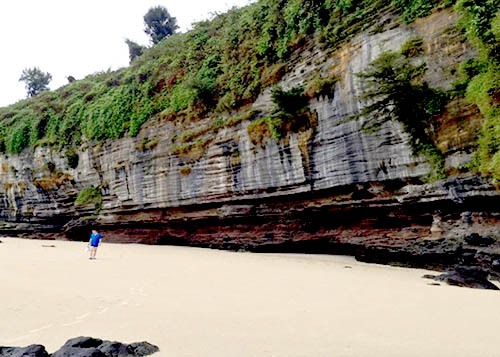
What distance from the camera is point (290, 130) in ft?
39.9

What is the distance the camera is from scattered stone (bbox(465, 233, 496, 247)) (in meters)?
7.74

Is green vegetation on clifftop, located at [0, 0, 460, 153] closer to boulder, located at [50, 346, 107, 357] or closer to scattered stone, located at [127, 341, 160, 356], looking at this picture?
scattered stone, located at [127, 341, 160, 356]

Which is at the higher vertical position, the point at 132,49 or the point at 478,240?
the point at 132,49

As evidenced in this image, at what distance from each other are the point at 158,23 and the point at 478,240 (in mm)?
39585

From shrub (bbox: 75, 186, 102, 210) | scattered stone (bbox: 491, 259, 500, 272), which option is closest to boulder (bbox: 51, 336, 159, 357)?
scattered stone (bbox: 491, 259, 500, 272)

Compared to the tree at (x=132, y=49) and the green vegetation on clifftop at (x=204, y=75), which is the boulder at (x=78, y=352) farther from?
the tree at (x=132, y=49)

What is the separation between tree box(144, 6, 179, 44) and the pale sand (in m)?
36.7

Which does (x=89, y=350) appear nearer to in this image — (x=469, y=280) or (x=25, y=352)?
(x=25, y=352)

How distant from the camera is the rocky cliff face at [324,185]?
858 centimetres

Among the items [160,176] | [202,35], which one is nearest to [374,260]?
[160,176]

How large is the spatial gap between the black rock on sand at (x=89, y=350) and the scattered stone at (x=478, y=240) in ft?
26.2

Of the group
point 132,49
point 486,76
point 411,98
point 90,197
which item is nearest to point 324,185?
point 411,98

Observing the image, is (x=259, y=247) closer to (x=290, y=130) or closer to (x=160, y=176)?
(x=290, y=130)

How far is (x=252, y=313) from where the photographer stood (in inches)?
174
